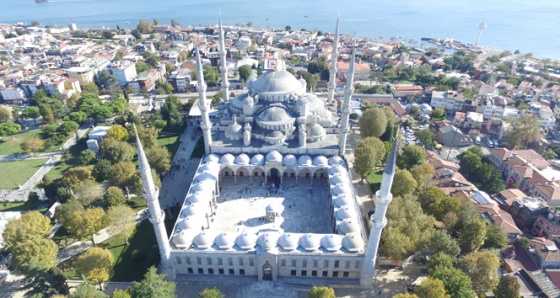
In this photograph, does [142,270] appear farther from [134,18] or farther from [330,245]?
[134,18]

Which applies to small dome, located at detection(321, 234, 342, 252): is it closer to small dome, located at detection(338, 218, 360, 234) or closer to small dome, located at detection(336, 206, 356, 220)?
small dome, located at detection(338, 218, 360, 234)

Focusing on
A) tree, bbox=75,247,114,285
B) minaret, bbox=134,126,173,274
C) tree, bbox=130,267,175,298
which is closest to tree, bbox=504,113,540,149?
minaret, bbox=134,126,173,274

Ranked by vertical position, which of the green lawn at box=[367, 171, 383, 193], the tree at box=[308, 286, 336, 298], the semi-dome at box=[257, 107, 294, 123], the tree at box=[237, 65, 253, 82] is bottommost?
the green lawn at box=[367, 171, 383, 193]

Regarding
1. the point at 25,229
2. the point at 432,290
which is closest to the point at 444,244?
the point at 432,290

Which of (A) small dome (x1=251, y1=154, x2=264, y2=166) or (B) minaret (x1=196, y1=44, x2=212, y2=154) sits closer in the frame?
(B) minaret (x1=196, y1=44, x2=212, y2=154)

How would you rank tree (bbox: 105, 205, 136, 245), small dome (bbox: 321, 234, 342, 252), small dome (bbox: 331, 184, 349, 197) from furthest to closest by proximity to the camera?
small dome (bbox: 331, 184, 349, 197), tree (bbox: 105, 205, 136, 245), small dome (bbox: 321, 234, 342, 252)

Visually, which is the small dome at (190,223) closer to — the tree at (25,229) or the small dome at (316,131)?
the tree at (25,229)

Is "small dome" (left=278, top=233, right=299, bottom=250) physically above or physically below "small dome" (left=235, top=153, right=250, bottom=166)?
below

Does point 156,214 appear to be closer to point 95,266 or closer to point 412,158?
point 95,266
